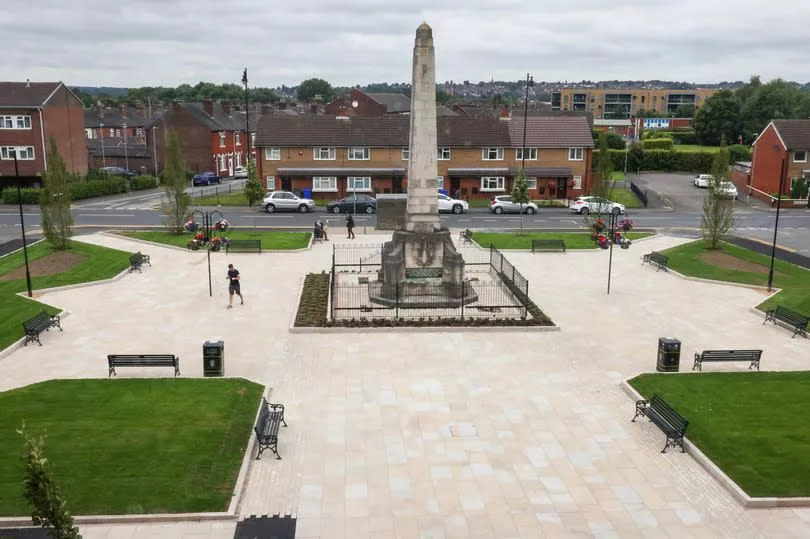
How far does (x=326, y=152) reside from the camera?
192 ft

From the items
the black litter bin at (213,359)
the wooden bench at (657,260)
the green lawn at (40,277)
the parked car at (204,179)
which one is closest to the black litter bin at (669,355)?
the black litter bin at (213,359)

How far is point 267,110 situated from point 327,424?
88.1 m

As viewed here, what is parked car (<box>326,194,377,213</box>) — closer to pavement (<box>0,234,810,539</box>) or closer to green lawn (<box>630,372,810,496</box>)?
pavement (<box>0,234,810,539</box>)

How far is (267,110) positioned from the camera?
3883 inches

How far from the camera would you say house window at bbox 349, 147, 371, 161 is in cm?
5847

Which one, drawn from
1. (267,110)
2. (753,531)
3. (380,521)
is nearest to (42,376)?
(380,521)

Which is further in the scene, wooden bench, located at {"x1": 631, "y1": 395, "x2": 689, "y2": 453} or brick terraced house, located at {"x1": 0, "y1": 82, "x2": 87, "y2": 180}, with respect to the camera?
brick terraced house, located at {"x1": 0, "y1": 82, "x2": 87, "y2": 180}

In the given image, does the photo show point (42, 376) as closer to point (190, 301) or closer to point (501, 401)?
point (190, 301)

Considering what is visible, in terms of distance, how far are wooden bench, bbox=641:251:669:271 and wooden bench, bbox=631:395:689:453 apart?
17.0 meters

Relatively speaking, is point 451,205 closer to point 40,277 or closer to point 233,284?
point 233,284

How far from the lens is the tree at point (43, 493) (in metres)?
8.91

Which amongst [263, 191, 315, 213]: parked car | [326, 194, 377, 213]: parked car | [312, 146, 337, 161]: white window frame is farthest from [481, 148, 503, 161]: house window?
[263, 191, 315, 213]: parked car

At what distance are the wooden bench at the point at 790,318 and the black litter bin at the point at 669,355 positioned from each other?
6.07 meters

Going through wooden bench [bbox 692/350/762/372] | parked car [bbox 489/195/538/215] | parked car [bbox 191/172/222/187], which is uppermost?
parked car [bbox 191/172/222/187]
